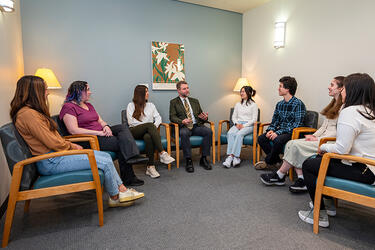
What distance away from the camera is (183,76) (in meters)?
4.19

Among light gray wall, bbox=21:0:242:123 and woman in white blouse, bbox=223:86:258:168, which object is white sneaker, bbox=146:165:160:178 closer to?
woman in white blouse, bbox=223:86:258:168

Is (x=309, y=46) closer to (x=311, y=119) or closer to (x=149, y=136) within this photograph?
(x=311, y=119)

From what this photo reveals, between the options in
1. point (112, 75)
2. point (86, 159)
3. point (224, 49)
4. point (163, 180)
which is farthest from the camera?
point (224, 49)

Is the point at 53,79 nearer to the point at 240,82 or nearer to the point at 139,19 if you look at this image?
the point at 139,19

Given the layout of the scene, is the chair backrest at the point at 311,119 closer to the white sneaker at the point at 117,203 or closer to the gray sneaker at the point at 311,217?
the gray sneaker at the point at 311,217

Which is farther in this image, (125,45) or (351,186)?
(125,45)

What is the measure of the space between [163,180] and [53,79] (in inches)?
76.2

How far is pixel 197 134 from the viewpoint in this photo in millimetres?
3400

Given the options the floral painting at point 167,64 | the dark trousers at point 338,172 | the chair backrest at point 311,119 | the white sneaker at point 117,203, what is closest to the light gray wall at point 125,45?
the floral painting at point 167,64

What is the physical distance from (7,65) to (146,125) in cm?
158

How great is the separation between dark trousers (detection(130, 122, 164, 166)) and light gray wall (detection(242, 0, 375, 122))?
2.34 metres

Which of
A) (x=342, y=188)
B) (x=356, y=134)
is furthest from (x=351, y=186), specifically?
(x=356, y=134)

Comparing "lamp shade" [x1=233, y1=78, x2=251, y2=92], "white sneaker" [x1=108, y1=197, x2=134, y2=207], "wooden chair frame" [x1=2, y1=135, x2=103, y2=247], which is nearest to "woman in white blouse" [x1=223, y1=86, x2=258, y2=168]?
"lamp shade" [x1=233, y1=78, x2=251, y2=92]

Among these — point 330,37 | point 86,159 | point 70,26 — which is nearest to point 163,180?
point 86,159
